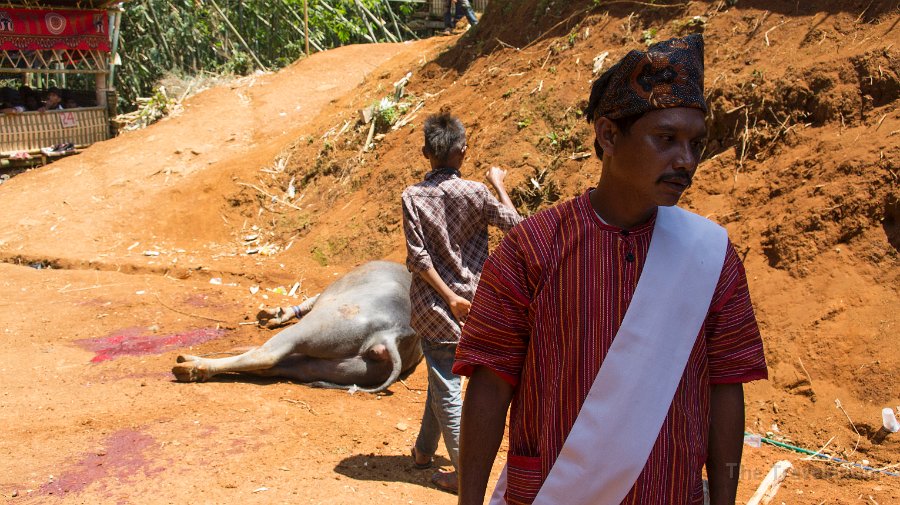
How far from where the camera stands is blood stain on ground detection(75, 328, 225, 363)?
6527 mm

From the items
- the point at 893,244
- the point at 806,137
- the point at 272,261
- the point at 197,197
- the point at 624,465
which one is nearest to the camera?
the point at 624,465

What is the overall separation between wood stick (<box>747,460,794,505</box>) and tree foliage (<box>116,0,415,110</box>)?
16.8 m

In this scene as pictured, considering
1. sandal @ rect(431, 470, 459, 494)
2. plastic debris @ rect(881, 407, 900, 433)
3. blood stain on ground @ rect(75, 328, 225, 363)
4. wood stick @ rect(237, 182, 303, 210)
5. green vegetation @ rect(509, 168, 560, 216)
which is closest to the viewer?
sandal @ rect(431, 470, 459, 494)

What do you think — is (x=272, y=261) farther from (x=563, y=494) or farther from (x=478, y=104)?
(x=563, y=494)

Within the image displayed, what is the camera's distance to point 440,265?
13.2ft

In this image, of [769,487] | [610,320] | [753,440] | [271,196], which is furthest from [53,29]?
[610,320]

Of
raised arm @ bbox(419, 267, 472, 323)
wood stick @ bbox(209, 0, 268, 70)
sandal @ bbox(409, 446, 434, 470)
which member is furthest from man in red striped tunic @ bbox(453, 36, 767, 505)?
wood stick @ bbox(209, 0, 268, 70)

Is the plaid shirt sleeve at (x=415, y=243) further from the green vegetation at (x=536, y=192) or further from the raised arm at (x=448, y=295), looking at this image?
the green vegetation at (x=536, y=192)

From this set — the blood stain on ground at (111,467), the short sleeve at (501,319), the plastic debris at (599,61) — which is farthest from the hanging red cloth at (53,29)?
the short sleeve at (501,319)

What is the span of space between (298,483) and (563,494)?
8.73 feet

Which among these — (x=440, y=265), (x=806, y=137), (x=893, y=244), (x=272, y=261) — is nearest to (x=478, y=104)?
(x=272, y=261)

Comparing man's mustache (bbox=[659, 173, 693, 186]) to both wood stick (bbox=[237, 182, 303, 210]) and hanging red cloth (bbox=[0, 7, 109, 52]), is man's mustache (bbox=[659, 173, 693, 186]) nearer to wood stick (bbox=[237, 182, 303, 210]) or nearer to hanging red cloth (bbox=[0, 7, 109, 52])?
wood stick (bbox=[237, 182, 303, 210])

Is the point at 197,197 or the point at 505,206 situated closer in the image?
the point at 505,206

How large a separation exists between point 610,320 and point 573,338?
9cm
